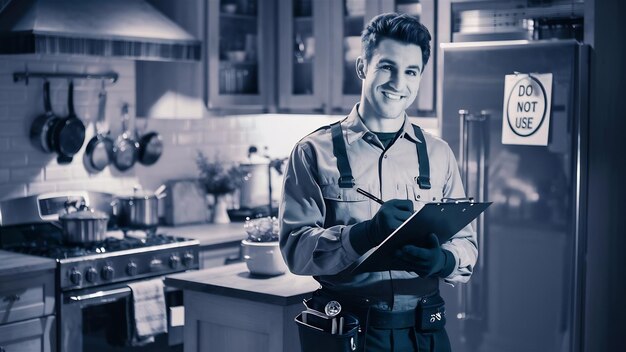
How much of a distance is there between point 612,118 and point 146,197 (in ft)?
8.19

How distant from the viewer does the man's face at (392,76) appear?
264 centimetres

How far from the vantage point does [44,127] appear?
16.2ft

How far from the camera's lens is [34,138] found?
4.93 m

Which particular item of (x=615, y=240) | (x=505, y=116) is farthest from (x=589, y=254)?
(x=505, y=116)

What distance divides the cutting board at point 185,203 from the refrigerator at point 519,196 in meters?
1.95

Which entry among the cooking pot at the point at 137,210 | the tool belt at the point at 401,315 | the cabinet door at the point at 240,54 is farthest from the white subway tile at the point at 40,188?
the tool belt at the point at 401,315

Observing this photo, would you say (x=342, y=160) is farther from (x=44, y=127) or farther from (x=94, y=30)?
(x=44, y=127)

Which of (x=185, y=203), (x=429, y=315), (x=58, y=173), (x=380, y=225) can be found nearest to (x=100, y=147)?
(x=58, y=173)

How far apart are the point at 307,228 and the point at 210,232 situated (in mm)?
2709

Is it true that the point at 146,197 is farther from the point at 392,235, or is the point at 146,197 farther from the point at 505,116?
the point at 392,235

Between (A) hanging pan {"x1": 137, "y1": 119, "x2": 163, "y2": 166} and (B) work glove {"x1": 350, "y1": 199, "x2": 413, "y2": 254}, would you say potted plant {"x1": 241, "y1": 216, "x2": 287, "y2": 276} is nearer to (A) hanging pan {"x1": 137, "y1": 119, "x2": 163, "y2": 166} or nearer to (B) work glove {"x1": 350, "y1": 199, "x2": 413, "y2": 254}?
(B) work glove {"x1": 350, "y1": 199, "x2": 413, "y2": 254}

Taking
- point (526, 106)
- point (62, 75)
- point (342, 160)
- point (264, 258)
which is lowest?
point (264, 258)

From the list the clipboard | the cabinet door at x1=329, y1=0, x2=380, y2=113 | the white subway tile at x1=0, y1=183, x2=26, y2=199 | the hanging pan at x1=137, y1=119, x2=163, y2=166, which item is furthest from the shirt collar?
the hanging pan at x1=137, y1=119, x2=163, y2=166

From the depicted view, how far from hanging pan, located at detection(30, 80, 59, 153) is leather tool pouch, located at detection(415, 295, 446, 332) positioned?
2.90 metres
